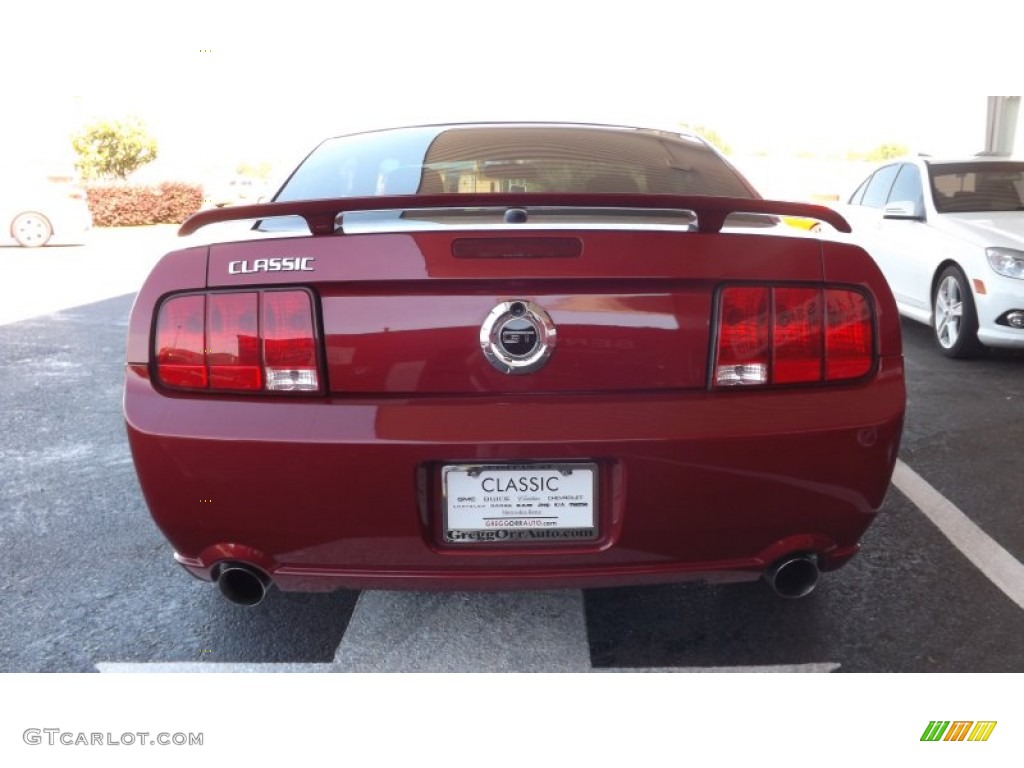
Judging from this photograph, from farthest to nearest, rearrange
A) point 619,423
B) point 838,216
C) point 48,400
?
point 48,400 < point 838,216 < point 619,423

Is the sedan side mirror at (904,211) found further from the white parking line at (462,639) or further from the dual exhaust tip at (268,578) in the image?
the dual exhaust tip at (268,578)

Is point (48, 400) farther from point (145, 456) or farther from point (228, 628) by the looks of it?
point (145, 456)

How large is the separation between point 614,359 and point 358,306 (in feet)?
1.87

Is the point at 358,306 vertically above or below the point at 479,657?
above

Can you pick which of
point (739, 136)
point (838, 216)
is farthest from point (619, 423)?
point (739, 136)

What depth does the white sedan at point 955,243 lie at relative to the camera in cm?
547

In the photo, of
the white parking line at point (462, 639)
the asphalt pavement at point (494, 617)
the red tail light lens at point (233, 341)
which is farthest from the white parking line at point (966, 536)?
the red tail light lens at point (233, 341)

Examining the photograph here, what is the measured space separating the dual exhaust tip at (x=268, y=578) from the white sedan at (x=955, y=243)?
14.0ft

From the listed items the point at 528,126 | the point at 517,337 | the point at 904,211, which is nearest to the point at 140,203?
the point at 904,211

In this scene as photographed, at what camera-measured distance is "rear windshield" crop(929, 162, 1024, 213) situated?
644cm

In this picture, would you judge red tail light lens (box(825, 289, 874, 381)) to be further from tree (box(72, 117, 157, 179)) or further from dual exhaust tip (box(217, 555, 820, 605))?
tree (box(72, 117, 157, 179))

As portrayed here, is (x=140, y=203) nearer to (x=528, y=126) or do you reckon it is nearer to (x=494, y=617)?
(x=528, y=126)

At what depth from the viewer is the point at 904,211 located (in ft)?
20.9

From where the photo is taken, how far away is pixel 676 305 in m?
1.85
